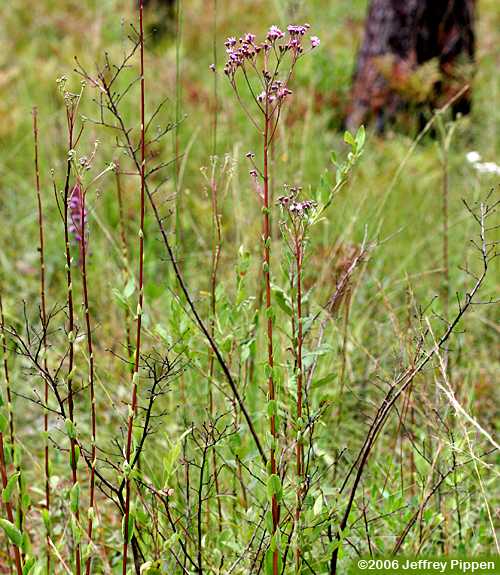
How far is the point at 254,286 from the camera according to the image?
10.1ft

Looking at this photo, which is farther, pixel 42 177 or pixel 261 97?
pixel 42 177

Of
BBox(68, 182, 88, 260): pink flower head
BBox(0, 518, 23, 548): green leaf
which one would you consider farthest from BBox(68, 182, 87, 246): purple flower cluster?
BBox(0, 518, 23, 548): green leaf

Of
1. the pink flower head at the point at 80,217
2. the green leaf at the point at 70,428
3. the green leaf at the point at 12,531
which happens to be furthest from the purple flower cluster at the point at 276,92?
the green leaf at the point at 12,531

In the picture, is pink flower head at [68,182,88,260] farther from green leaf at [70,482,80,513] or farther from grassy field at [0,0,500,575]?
green leaf at [70,482,80,513]

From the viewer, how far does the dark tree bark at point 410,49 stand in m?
4.79

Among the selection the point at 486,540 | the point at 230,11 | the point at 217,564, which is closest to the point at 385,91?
the point at 230,11

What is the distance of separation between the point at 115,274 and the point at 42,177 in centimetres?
123

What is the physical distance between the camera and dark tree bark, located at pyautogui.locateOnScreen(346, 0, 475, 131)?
4785 millimetres

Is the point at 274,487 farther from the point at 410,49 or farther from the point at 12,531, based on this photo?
the point at 410,49

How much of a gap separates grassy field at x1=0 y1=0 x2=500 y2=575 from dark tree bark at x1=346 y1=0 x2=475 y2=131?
18 centimetres

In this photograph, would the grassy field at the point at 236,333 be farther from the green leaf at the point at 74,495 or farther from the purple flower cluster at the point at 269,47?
the purple flower cluster at the point at 269,47

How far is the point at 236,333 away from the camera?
187 centimetres

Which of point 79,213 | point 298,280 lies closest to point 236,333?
point 298,280

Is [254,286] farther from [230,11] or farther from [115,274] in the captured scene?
[230,11]
